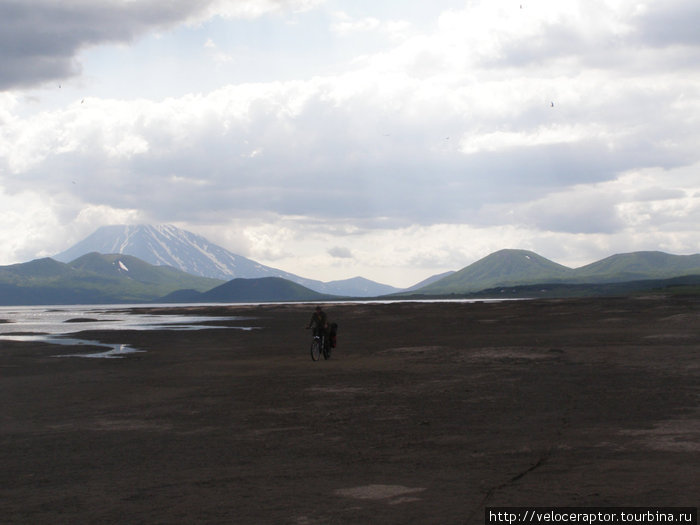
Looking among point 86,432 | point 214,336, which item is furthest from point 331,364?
point 214,336

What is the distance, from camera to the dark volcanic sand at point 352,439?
31.2 ft

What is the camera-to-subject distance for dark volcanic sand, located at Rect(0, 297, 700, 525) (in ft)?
31.2

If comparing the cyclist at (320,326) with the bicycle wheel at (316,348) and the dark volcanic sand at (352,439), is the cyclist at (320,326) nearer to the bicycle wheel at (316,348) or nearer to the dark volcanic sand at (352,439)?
the bicycle wheel at (316,348)

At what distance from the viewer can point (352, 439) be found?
14117 millimetres

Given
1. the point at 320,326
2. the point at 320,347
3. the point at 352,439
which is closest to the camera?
the point at 352,439

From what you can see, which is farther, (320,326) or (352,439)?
(320,326)

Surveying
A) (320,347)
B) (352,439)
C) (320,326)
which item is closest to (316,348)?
(320,347)

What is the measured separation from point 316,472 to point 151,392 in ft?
41.9

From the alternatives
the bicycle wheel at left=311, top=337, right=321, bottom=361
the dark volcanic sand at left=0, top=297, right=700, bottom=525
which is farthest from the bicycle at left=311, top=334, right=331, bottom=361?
the dark volcanic sand at left=0, top=297, right=700, bottom=525

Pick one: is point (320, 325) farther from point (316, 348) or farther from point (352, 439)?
point (352, 439)

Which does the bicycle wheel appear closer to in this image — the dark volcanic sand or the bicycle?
the bicycle

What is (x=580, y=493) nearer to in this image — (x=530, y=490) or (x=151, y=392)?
(x=530, y=490)

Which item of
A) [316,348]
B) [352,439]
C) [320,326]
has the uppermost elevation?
[320,326]

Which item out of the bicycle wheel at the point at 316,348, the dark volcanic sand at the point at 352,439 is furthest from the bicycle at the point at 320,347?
the dark volcanic sand at the point at 352,439
